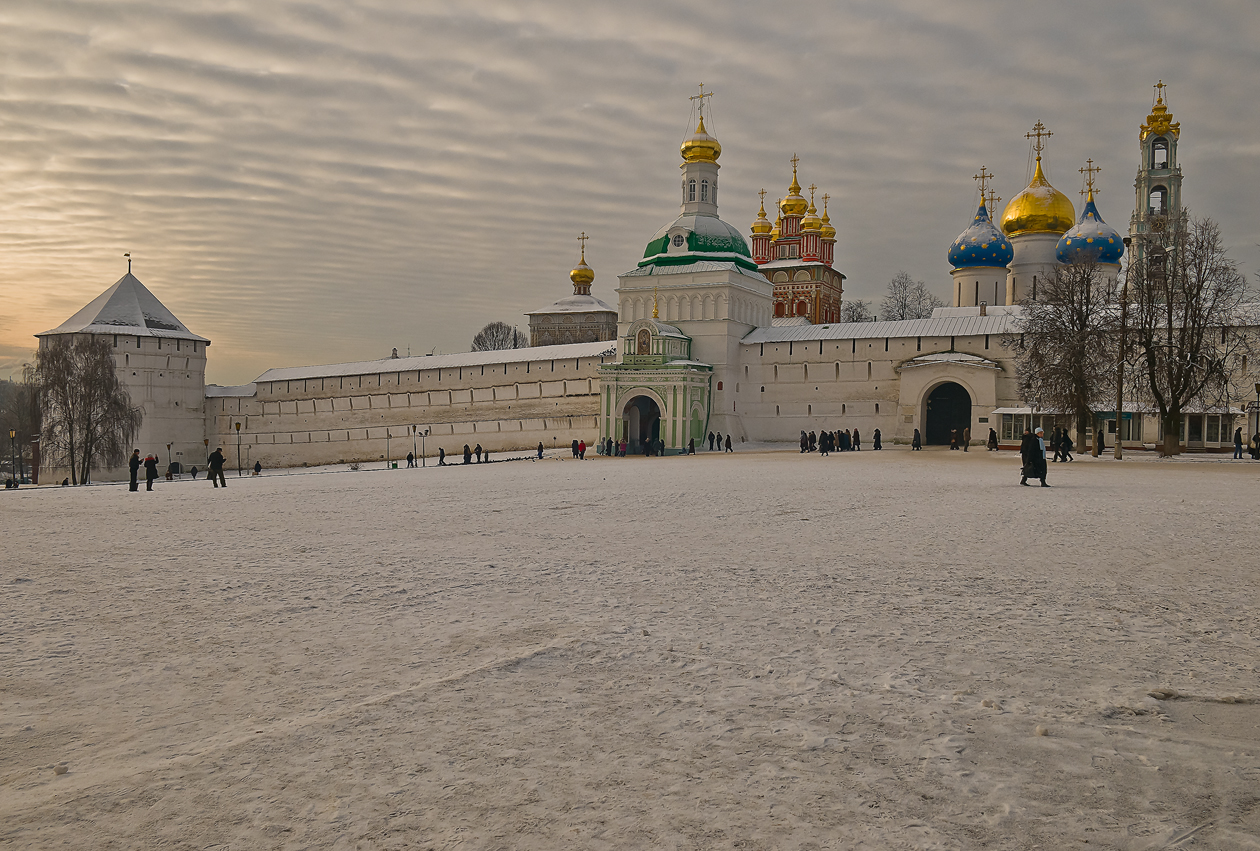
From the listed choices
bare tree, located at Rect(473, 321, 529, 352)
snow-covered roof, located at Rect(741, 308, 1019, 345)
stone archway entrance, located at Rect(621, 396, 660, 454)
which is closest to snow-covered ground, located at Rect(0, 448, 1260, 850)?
snow-covered roof, located at Rect(741, 308, 1019, 345)

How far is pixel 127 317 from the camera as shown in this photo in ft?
155

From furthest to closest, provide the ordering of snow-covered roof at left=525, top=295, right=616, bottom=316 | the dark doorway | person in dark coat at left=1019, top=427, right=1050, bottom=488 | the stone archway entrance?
snow-covered roof at left=525, top=295, right=616, bottom=316
the stone archway entrance
the dark doorway
person in dark coat at left=1019, top=427, right=1050, bottom=488

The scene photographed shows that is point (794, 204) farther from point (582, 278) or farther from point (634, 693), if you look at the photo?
point (634, 693)

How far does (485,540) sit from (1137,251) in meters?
35.3

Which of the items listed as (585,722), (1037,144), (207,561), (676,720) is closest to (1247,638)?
(676,720)

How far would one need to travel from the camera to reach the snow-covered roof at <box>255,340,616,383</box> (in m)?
41.3

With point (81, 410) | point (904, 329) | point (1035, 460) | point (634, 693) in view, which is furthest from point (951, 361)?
point (81, 410)

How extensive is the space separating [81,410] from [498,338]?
4136 centimetres

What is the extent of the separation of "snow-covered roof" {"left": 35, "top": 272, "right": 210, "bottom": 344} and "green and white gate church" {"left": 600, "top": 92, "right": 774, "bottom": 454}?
79.2ft

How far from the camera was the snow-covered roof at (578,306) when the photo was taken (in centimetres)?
6106

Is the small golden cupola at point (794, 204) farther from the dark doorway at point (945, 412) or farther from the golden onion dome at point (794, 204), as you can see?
the dark doorway at point (945, 412)

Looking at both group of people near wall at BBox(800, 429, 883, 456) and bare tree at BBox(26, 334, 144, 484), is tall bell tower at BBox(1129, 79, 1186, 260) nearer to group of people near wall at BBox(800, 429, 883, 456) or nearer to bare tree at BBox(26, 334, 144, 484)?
group of people near wall at BBox(800, 429, 883, 456)

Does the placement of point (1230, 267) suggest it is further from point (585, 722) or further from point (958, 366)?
point (585, 722)

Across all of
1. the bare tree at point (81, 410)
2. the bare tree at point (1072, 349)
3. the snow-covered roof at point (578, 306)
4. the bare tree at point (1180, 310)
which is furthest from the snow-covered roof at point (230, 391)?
the bare tree at point (1180, 310)
